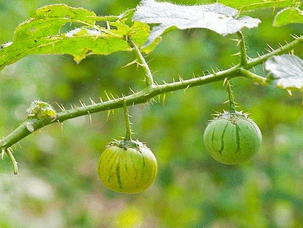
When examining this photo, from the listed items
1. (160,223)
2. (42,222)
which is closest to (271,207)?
(160,223)

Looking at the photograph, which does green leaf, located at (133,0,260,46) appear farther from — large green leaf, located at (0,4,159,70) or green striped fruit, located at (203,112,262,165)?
green striped fruit, located at (203,112,262,165)

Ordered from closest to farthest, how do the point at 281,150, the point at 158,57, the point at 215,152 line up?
the point at 215,152, the point at 158,57, the point at 281,150

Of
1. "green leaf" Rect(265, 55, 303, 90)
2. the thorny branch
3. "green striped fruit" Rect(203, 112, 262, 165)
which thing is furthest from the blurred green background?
"green leaf" Rect(265, 55, 303, 90)

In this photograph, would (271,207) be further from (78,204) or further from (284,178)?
(78,204)

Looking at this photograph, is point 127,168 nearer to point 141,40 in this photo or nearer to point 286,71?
point 141,40

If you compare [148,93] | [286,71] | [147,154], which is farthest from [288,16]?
[147,154]

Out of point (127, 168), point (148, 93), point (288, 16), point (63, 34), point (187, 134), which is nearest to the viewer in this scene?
Result: point (288, 16)
